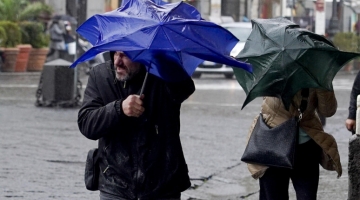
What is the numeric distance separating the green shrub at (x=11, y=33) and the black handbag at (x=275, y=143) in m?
24.7

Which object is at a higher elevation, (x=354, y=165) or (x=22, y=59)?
(x=354, y=165)

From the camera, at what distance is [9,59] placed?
29703 mm

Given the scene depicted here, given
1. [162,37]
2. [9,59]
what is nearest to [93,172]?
[162,37]

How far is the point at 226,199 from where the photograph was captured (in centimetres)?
918

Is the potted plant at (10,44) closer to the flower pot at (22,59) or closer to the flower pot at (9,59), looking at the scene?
the flower pot at (9,59)

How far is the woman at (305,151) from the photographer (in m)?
6.38

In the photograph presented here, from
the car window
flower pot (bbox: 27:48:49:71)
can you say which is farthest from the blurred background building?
flower pot (bbox: 27:48:49:71)

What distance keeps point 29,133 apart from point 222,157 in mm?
3112

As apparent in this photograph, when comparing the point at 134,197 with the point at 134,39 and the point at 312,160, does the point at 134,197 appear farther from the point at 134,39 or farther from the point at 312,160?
the point at 312,160

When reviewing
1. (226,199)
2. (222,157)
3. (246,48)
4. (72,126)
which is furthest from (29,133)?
(246,48)

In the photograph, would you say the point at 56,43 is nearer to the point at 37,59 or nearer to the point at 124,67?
the point at 37,59

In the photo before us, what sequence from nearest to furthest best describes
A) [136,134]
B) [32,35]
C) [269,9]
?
1. [136,134]
2. [32,35]
3. [269,9]

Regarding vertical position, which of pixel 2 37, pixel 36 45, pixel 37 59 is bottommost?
pixel 37 59

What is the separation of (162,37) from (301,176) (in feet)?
7.06
